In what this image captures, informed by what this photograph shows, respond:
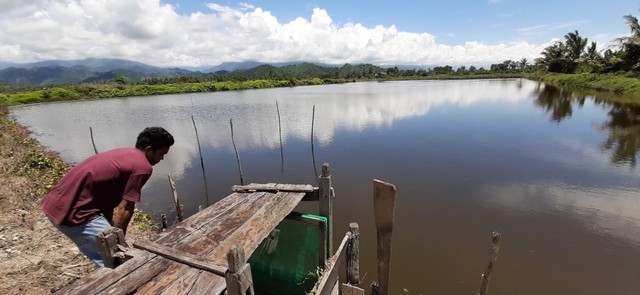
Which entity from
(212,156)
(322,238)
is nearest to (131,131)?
(212,156)

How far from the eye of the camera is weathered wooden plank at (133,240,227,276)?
9.75 feet

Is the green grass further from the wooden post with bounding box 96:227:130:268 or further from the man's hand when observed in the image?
the wooden post with bounding box 96:227:130:268

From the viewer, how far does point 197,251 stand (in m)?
3.39

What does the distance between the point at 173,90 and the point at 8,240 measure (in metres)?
59.3

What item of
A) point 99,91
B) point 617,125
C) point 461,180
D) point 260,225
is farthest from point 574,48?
point 99,91

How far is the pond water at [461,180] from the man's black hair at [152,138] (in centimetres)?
457

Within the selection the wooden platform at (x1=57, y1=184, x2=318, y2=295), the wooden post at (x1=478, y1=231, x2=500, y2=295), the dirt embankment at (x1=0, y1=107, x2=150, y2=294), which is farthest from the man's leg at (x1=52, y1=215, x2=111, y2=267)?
the wooden post at (x1=478, y1=231, x2=500, y2=295)

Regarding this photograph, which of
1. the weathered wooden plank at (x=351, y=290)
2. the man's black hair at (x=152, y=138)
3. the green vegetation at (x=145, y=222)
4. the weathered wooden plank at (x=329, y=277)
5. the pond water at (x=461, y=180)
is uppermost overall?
the man's black hair at (x=152, y=138)

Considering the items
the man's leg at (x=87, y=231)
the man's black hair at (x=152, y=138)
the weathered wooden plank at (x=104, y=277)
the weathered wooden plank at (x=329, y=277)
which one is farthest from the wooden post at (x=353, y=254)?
the man's leg at (x=87, y=231)

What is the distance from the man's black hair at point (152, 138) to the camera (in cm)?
349

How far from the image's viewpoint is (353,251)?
179 inches

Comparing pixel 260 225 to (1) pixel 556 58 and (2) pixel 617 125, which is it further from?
(1) pixel 556 58

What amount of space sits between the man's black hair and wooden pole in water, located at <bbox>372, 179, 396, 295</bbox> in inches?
107

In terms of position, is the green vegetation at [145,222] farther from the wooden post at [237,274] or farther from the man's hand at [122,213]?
the wooden post at [237,274]
